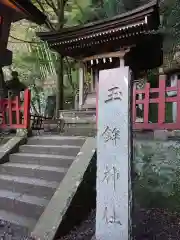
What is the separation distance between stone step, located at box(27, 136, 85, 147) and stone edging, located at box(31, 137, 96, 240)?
70 centimetres

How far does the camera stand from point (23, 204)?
4.60m

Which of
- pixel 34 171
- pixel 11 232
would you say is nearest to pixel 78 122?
pixel 34 171

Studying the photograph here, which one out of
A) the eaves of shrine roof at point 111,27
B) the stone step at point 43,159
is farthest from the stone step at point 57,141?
the eaves of shrine roof at point 111,27

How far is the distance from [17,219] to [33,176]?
1096 millimetres

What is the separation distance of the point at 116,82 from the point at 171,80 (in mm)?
10221

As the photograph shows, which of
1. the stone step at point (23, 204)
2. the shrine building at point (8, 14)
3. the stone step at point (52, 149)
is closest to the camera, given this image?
the stone step at point (23, 204)

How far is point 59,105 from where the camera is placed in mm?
13875

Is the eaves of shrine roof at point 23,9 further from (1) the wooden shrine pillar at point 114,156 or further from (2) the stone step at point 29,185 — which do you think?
(1) the wooden shrine pillar at point 114,156

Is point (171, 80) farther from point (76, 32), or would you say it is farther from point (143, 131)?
point (143, 131)

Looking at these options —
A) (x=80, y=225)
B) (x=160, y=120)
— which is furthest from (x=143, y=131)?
(x=80, y=225)

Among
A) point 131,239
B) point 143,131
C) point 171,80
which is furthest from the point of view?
point 171,80

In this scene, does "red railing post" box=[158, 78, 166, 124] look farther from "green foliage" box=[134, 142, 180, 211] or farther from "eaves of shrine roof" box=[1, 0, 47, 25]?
"eaves of shrine roof" box=[1, 0, 47, 25]

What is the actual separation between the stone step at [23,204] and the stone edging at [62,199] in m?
0.32

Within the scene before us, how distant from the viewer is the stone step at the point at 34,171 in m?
5.13
